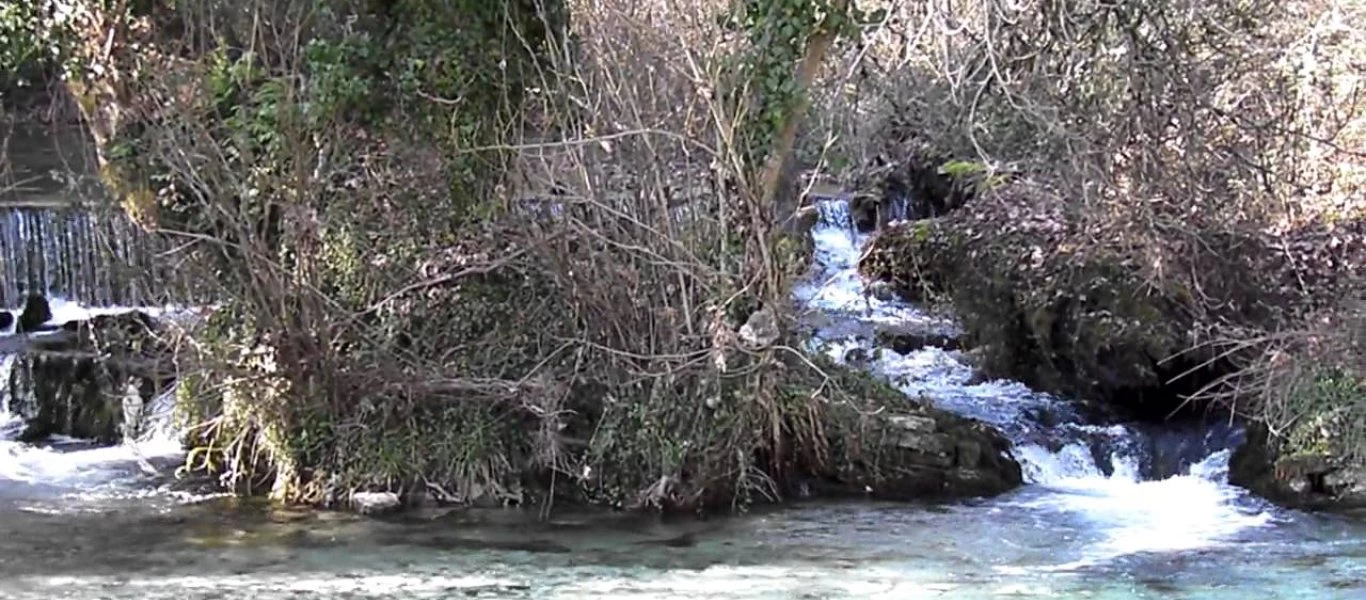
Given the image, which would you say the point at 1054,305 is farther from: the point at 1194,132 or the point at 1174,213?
the point at 1194,132

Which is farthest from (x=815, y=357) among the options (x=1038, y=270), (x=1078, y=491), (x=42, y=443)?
(x=42, y=443)

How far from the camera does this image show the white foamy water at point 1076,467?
33.8 ft

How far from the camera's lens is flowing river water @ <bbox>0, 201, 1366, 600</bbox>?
29.3 ft

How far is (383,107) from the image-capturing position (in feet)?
36.0

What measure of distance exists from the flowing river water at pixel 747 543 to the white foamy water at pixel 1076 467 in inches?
1.0

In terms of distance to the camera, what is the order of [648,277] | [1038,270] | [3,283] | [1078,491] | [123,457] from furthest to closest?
[3,283] < [1038,270] < [123,457] < [1078,491] < [648,277]

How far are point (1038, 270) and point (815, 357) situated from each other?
2969mm

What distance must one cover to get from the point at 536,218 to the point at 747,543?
104 inches

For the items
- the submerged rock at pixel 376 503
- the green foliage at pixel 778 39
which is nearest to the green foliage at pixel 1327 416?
the green foliage at pixel 778 39

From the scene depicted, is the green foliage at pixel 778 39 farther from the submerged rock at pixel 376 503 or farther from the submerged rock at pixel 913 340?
the submerged rock at pixel 913 340

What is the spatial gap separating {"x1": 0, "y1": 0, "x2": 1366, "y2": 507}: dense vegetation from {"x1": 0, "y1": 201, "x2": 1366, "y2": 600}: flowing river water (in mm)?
464

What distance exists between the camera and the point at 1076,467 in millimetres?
11969

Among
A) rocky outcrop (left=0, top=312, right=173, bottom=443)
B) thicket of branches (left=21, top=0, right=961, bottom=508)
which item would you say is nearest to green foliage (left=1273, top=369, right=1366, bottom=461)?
thicket of branches (left=21, top=0, right=961, bottom=508)

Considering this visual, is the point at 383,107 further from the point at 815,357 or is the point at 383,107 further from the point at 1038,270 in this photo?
the point at 1038,270
